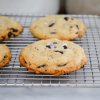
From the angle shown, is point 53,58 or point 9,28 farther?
point 9,28

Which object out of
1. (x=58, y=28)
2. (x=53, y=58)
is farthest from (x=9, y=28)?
(x=53, y=58)

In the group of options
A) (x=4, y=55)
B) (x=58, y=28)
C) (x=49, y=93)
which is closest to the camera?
(x=49, y=93)

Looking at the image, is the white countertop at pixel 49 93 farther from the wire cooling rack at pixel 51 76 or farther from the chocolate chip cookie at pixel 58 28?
the chocolate chip cookie at pixel 58 28

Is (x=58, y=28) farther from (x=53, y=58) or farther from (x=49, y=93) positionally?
(x=49, y=93)

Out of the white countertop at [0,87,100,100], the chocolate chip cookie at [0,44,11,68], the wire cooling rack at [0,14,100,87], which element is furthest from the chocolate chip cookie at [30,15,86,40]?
the white countertop at [0,87,100,100]

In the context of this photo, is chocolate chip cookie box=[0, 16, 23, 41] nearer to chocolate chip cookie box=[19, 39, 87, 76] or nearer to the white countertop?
chocolate chip cookie box=[19, 39, 87, 76]

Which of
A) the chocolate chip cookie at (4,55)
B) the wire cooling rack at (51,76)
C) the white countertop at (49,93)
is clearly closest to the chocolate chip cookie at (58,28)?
the wire cooling rack at (51,76)
